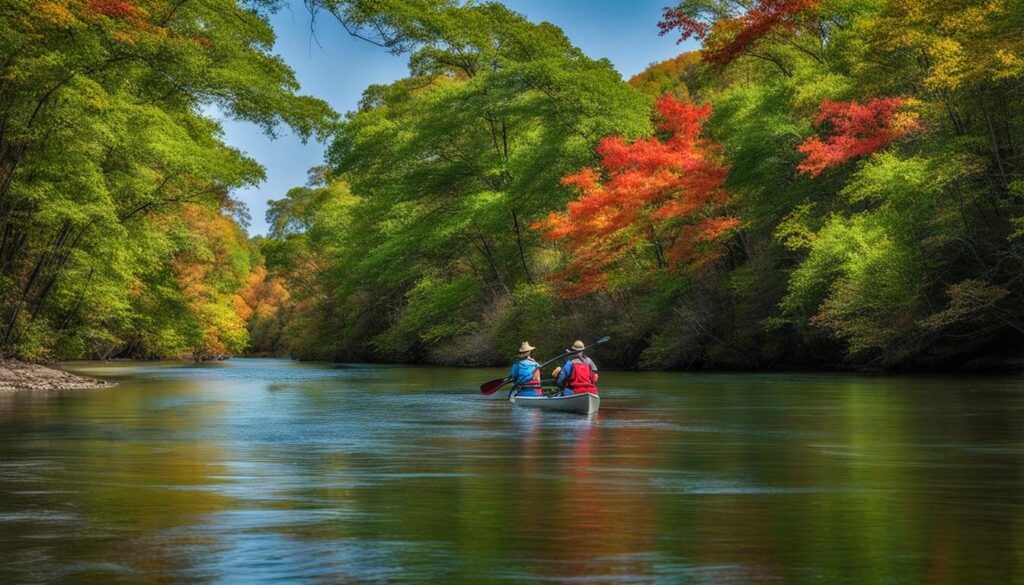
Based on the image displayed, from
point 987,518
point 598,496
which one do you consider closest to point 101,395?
point 598,496

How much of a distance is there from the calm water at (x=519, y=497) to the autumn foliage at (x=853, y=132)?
15.9 meters

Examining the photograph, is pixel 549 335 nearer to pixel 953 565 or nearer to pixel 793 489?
pixel 793 489

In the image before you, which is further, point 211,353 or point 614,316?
point 211,353

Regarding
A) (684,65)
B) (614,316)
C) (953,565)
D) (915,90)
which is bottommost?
(953,565)

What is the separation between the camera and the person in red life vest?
22969 mm

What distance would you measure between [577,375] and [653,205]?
76.2ft

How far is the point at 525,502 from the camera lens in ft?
33.7

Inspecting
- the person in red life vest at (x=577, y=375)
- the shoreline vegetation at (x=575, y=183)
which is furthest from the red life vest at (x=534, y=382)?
the shoreline vegetation at (x=575, y=183)

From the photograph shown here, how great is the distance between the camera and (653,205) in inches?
1788

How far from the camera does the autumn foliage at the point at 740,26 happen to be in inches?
1720

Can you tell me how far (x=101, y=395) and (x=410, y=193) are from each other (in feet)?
113

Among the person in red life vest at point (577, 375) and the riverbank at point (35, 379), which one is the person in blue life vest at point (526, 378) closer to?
the person in red life vest at point (577, 375)

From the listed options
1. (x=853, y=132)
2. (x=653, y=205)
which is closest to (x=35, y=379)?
(x=653, y=205)

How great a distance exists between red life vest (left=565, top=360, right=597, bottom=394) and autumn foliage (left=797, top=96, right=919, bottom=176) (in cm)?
1669
